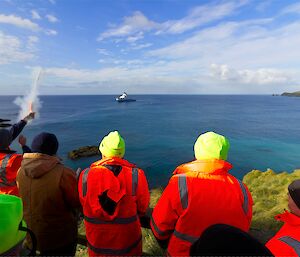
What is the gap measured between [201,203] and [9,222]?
7.10 feet

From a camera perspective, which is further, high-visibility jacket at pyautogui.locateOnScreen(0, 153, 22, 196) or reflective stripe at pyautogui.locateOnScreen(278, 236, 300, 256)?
high-visibility jacket at pyautogui.locateOnScreen(0, 153, 22, 196)

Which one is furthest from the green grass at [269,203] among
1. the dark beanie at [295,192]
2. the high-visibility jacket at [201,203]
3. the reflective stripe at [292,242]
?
the reflective stripe at [292,242]

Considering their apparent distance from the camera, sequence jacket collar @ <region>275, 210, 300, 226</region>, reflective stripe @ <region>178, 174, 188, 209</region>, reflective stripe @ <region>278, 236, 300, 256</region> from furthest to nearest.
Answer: reflective stripe @ <region>178, 174, 188, 209</region>, jacket collar @ <region>275, 210, 300, 226</region>, reflective stripe @ <region>278, 236, 300, 256</region>

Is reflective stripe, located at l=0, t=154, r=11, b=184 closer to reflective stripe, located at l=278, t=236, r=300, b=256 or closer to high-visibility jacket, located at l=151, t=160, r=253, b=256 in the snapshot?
high-visibility jacket, located at l=151, t=160, r=253, b=256

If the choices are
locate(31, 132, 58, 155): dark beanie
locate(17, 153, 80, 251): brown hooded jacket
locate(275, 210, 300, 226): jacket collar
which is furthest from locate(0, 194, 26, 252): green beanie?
locate(275, 210, 300, 226): jacket collar

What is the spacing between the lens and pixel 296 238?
8.18 feet

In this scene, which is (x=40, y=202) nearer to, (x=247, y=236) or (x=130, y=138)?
(x=247, y=236)

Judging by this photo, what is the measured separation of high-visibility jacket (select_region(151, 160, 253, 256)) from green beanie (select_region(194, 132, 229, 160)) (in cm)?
10

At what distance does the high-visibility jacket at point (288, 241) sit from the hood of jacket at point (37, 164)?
11.0ft

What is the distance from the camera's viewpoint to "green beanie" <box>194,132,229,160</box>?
3.30m

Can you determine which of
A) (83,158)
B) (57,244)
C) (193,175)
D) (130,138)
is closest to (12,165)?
(57,244)

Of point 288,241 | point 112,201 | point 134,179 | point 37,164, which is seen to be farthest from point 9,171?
point 288,241

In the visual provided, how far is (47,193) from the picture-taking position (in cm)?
387

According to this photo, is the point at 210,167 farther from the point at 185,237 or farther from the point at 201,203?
the point at 185,237
